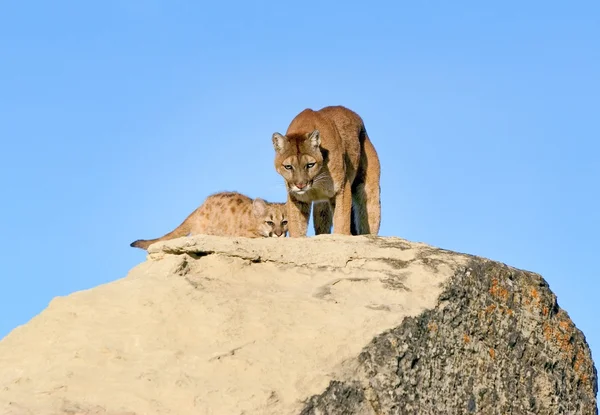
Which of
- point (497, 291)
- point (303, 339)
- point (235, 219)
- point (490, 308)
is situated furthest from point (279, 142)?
point (303, 339)

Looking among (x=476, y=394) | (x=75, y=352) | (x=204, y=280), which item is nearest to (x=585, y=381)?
(x=476, y=394)

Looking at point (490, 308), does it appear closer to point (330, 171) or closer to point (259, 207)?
point (330, 171)

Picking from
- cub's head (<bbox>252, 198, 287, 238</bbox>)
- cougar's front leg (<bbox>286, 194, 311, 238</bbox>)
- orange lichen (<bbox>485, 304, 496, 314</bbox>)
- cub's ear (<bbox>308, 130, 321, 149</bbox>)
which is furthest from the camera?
cub's head (<bbox>252, 198, 287, 238</bbox>)

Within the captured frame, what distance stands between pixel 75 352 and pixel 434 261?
321 centimetres

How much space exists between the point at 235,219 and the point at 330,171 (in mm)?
3983

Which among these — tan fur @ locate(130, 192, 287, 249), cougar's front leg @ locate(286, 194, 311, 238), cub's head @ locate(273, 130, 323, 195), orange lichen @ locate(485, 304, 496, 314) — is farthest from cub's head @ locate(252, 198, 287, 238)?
orange lichen @ locate(485, 304, 496, 314)

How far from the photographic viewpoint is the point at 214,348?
22.4 feet

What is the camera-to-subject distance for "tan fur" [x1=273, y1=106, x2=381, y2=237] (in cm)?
1276

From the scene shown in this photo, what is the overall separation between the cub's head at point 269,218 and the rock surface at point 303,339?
6907mm

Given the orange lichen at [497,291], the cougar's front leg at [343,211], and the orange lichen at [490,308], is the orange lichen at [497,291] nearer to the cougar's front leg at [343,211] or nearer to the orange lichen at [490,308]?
the orange lichen at [490,308]

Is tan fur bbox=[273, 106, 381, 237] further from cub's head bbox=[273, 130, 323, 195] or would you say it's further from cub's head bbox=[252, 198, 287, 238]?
cub's head bbox=[252, 198, 287, 238]

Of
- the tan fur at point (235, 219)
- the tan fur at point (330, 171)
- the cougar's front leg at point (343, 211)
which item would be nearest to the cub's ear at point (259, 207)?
the tan fur at point (235, 219)

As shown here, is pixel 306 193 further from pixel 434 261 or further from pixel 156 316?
pixel 156 316

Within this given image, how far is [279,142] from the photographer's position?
43.4 ft
